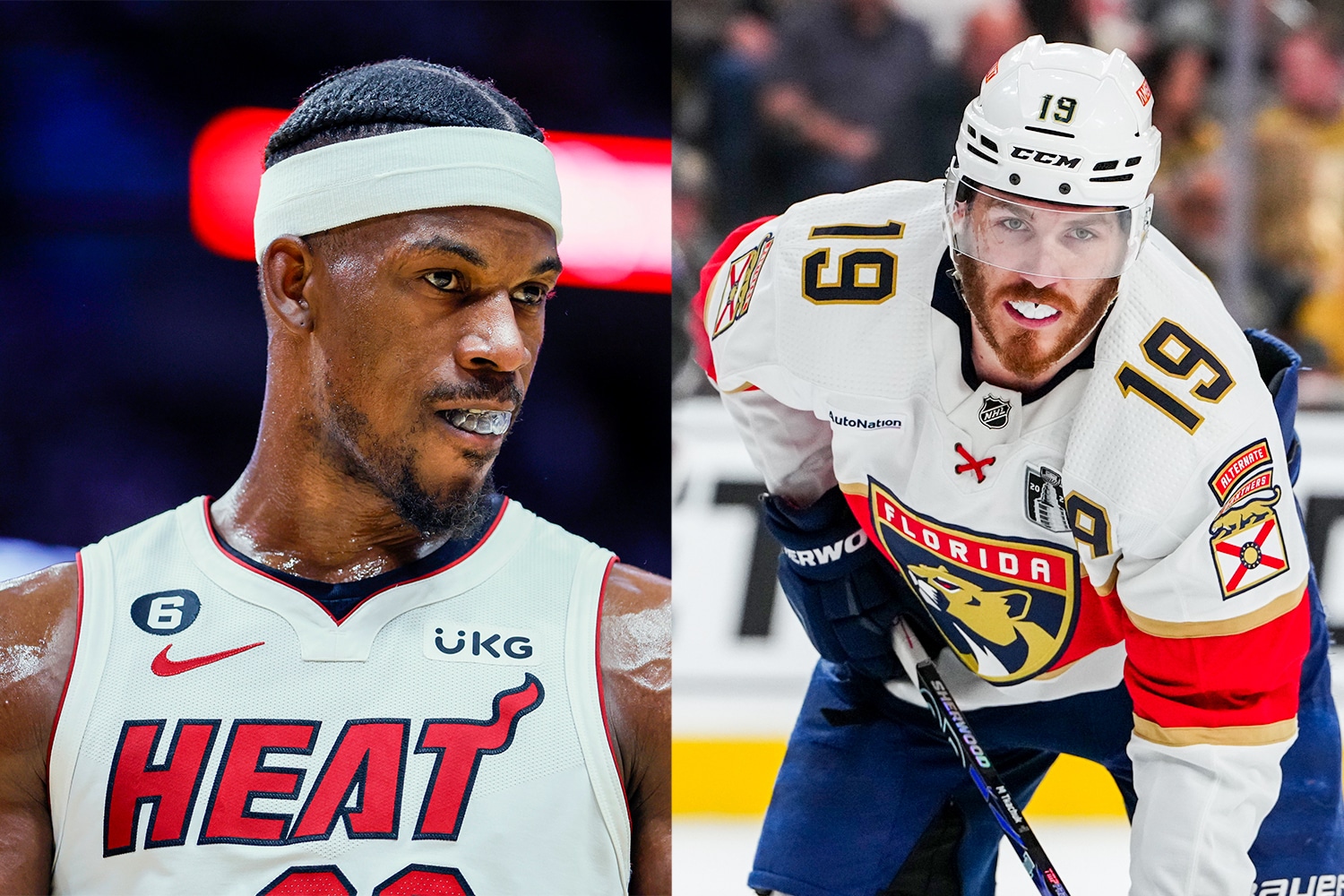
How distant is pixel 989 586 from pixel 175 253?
106cm

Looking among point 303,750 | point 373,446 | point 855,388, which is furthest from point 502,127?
point 303,750

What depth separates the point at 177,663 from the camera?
5.34 ft

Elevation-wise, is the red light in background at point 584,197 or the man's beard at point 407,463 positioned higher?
the red light in background at point 584,197

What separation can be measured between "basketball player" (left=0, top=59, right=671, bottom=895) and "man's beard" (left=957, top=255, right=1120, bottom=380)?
47cm

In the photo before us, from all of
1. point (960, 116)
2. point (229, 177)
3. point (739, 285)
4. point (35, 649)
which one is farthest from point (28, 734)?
point (960, 116)

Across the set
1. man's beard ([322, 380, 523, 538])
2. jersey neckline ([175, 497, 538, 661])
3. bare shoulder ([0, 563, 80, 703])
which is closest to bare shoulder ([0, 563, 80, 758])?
bare shoulder ([0, 563, 80, 703])

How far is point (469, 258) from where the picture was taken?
159 cm

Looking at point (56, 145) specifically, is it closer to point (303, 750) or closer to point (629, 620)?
point (303, 750)

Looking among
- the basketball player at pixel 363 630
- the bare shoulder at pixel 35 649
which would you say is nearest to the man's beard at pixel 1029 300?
the basketball player at pixel 363 630

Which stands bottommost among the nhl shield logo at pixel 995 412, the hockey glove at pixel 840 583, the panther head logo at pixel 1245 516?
the hockey glove at pixel 840 583

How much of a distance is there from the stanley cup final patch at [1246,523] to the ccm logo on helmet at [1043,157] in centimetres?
36

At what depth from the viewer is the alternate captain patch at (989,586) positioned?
1793 mm

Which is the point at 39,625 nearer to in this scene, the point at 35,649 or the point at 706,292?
the point at 35,649

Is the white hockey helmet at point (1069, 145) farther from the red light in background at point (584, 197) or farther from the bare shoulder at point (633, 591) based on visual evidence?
the bare shoulder at point (633, 591)
